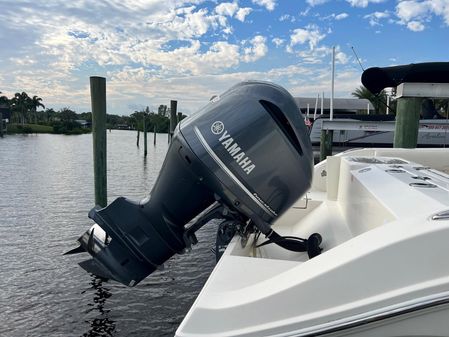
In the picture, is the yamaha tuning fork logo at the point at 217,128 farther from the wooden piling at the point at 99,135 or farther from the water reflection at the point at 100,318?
the wooden piling at the point at 99,135

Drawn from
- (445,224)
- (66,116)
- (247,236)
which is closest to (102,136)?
(247,236)

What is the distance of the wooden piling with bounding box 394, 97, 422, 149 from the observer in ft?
15.8

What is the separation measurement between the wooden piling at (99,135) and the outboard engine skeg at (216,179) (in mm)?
4173

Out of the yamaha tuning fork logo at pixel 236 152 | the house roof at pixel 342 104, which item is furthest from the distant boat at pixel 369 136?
the yamaha tuning fork logo at pixel 236 152

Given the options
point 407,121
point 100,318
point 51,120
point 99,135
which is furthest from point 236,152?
point 51,120

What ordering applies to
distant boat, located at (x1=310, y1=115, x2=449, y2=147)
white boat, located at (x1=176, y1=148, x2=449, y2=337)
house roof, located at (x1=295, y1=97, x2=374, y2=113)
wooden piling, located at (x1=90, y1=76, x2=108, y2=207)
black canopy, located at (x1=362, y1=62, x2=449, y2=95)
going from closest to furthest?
white boat, located at (x1=176, y1=148, x2=449, y2=337) < black canopy, located at (x1=362, y1=62, x2=449, y2=95) < wooden piling, located at (x1=90, y1=76, x2=108, y2=207) < distant boat, located at (x1=310, y1=115, x2=449, y2=147) < house roof, located at (x1=295, y1=97, x2=374, y2=113)

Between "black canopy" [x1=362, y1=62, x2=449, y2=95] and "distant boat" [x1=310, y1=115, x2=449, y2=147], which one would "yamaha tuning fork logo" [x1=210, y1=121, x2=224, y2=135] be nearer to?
"black canopy" [x1=362, y1=62, x2=449, y2=95]

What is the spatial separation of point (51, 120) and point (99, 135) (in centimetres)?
9287

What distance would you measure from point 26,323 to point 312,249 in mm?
2668

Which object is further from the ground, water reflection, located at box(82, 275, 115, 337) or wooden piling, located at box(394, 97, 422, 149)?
wooden piling, located at box(394, 97, 422, 149)

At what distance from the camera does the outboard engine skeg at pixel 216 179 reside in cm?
206

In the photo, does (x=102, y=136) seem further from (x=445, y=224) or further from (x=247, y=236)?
(x=445, y=224)

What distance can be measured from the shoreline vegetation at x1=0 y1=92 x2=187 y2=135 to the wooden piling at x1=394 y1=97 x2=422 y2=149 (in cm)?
4441

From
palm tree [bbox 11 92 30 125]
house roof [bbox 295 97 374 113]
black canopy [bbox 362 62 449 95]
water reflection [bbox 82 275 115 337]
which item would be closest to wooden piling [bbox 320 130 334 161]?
black canopy [bbox 362 62 449 95]
